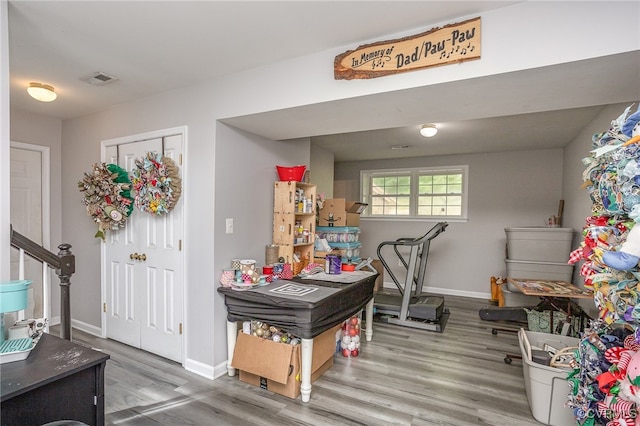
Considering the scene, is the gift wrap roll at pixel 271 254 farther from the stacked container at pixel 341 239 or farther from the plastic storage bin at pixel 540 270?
the plastic storage bin at pixel 540 270

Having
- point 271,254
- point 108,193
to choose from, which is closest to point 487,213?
point 271,254

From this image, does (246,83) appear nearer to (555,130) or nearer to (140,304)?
(140,304)

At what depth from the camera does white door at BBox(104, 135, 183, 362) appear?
9.57 ft

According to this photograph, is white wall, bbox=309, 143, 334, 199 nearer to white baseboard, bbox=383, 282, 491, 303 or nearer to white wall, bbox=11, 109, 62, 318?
white baseboard, bbox=383, 282, 491, 303

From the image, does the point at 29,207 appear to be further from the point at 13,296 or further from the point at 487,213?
the point at 487,213

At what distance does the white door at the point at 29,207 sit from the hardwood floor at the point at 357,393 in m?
1.04

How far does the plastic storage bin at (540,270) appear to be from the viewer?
4.33 metres

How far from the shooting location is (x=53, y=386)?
1.35 metres

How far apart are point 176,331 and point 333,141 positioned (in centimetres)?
317

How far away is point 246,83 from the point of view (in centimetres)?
247

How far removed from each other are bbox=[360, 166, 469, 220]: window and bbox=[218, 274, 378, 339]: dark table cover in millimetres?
3513

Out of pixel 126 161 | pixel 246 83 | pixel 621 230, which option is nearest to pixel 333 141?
pixel 246 83

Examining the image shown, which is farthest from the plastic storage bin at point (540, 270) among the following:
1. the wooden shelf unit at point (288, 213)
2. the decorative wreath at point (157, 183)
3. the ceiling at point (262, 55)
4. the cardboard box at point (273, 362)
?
the decorative wreath at point (157, 183)

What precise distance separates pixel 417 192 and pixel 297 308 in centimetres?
434
